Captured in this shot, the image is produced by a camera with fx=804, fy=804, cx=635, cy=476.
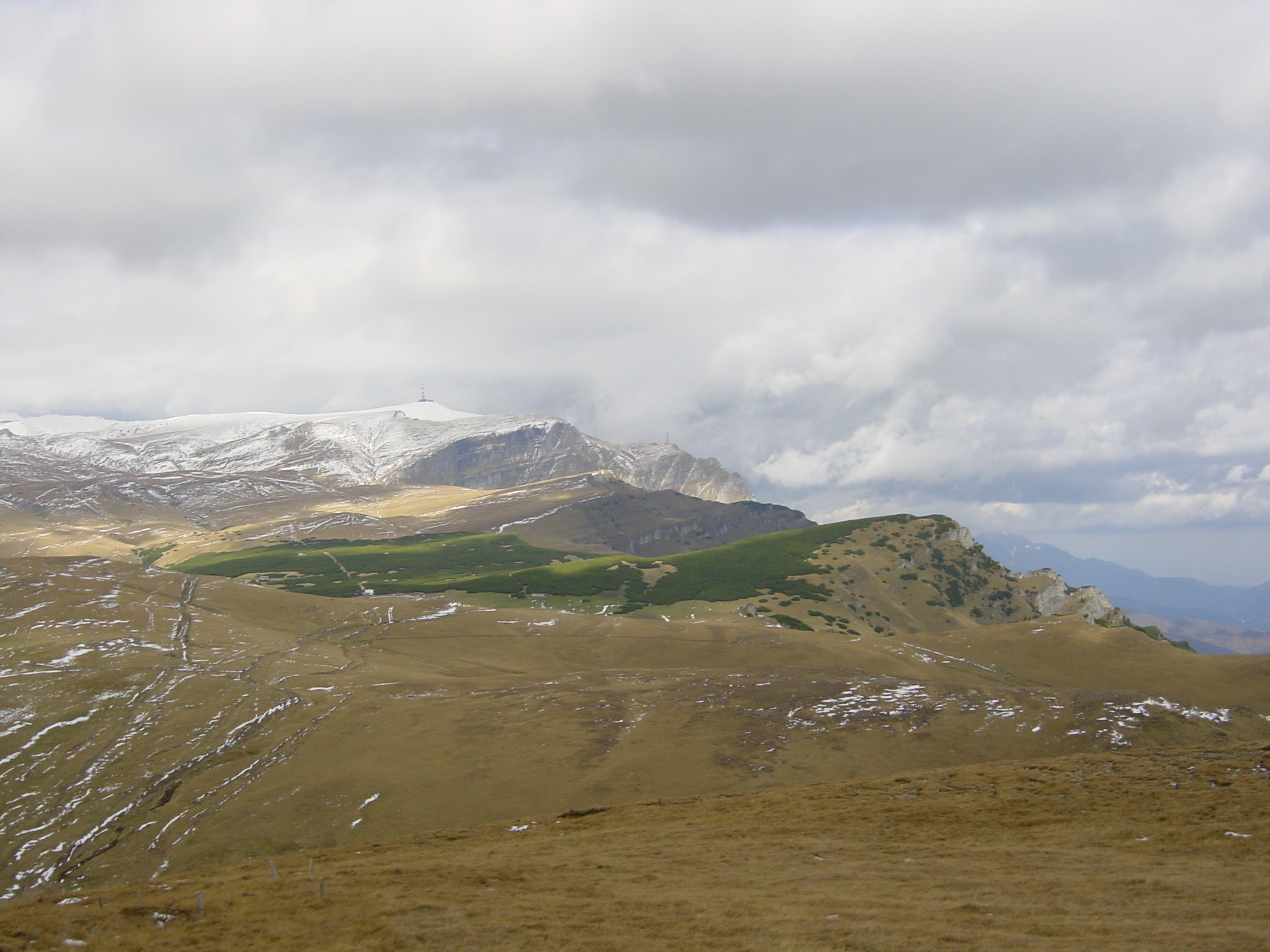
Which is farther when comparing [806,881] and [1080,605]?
[1080,605]

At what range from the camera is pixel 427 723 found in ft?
232

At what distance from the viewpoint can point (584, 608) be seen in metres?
174

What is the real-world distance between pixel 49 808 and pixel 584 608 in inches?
4789

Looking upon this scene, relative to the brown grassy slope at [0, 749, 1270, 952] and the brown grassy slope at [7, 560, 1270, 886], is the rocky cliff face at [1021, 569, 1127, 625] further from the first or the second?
the brown grassy slope at [0, 749, 1270, 952]

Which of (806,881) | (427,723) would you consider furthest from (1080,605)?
(806,881)

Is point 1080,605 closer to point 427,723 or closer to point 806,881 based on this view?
point 427,723

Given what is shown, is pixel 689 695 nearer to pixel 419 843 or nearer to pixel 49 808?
pixel 419 843

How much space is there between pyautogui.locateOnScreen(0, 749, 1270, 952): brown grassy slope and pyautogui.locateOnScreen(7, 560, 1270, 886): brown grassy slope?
41.2 ft

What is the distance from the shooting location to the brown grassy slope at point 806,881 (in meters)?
25.6

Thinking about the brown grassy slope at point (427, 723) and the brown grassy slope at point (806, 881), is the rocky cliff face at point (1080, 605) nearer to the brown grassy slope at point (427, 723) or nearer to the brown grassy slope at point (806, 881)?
the brown grassy slope at point (427, 723)

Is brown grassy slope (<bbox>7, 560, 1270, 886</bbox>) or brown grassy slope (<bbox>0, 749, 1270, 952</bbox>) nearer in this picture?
brown grassy slope (<bbox>0, 749, 1270, 952</bbox>)

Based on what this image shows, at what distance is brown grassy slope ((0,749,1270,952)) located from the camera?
2559 cm

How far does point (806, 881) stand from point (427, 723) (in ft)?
153

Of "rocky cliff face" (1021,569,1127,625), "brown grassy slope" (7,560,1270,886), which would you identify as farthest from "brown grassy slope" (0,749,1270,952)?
"rocky cliff face" (1021,569,1127,625)
